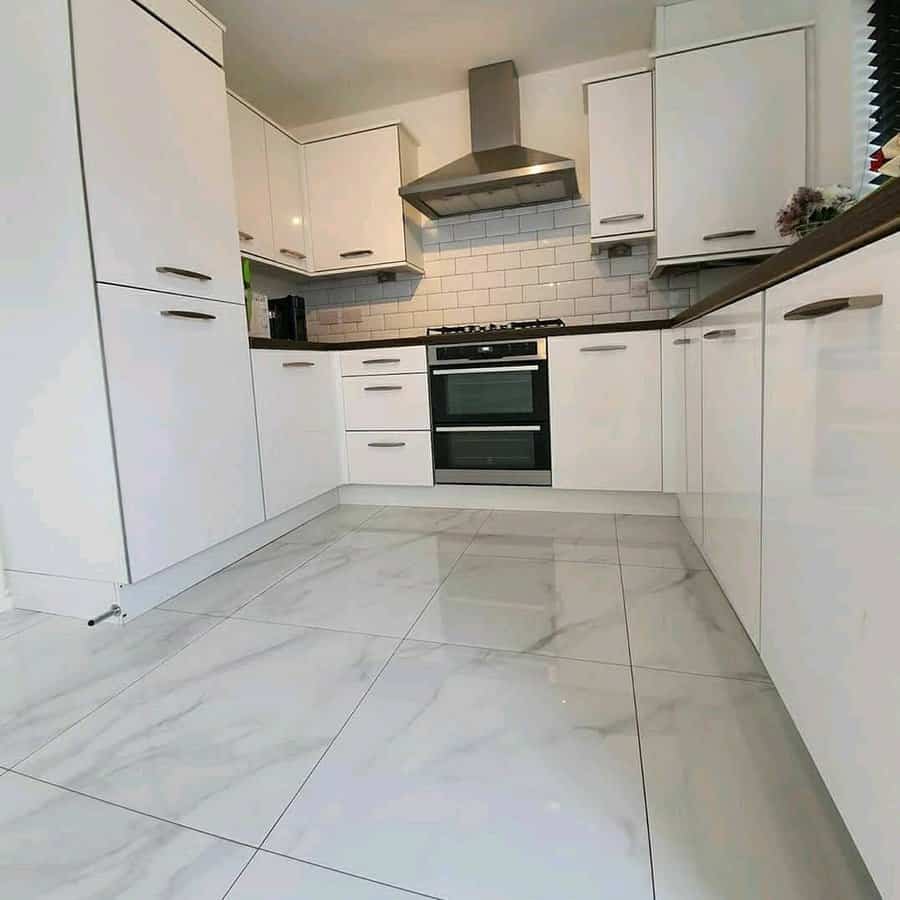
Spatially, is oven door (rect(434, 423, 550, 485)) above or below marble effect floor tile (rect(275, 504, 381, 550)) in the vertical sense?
above

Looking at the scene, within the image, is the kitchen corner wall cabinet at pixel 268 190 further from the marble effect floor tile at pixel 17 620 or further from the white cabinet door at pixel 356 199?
the marble effect floor tile at pixel 17 620

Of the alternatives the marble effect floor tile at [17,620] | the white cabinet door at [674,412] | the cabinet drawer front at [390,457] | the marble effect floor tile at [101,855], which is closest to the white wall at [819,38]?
the white cabinet door at [674,412]

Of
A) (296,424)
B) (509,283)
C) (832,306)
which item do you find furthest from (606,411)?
(832,306)

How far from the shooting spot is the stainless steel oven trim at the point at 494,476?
250 cm

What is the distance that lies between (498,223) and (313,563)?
82.6 inches

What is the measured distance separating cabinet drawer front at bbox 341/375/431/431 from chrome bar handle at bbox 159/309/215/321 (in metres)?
0.95

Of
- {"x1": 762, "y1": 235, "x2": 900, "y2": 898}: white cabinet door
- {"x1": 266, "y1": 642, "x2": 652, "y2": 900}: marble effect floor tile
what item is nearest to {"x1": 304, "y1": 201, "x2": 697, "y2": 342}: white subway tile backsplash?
{"x1": 762, "y1": 235, "x2": 900, "y2": 898}: white cabinet door

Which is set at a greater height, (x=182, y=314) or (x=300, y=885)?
(x=182, y=314)

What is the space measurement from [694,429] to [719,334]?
481 mm

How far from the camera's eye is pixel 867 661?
1.99 feet

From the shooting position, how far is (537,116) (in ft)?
9.32

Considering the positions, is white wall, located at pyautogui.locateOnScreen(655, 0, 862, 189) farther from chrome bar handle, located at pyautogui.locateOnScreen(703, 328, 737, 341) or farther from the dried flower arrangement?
chrome bar handle, located at pyautogui.locateOnScreen(703, 328, 737, 341)

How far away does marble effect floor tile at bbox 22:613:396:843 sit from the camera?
93 cm

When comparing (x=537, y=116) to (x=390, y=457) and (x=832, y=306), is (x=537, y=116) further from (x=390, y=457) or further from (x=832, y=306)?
(x=832, y=306)
